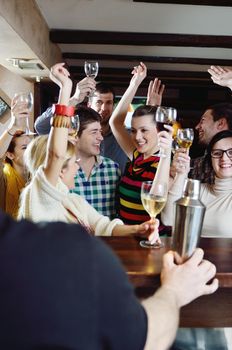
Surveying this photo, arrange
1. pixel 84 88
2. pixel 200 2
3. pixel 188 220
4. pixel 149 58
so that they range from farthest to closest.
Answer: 1. pixel 149 58
2. pixel 200 2
3. pixel 84 88
4. pixel 188 220

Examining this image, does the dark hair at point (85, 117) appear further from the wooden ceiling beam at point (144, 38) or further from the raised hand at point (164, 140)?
the wooden ceiling beam at point (144, 38)

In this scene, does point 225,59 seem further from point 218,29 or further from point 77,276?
point 77,276

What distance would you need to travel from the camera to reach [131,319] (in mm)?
627

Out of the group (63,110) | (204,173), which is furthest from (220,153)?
(63,110)

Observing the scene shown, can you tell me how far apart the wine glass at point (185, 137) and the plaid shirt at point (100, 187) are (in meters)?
0.56

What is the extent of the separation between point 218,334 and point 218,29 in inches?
159

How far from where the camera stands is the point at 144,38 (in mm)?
4898

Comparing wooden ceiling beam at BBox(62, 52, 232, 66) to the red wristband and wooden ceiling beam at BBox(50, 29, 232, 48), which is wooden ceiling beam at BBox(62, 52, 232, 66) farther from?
the red wristband

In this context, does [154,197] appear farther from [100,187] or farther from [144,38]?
[144,38]

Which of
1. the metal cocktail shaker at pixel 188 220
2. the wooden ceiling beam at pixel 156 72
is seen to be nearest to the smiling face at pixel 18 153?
the metal cocktail shaker at pixel 188 220

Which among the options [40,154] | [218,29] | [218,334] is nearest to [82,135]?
[40,154]

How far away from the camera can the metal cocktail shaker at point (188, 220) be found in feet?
3.52

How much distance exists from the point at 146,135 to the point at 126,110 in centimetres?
40

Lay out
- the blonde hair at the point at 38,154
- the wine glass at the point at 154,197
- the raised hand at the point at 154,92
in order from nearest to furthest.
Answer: the wine glass at the point at 154,197 < the blonde hair at the point at 38,154 < the raised hand at the point at 154,92
